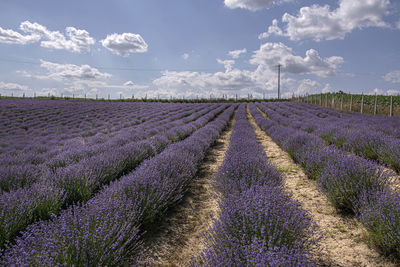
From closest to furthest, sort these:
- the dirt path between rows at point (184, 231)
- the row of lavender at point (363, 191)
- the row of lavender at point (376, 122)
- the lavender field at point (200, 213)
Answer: the lavender field at point (200, 213) < the row of lavender at point (363, 191) < the dirt path between rows at point (184, 231) < the row of lavender at point (376, 122)

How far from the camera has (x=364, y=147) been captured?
489 centimetres

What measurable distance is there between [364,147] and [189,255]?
15.7 ft

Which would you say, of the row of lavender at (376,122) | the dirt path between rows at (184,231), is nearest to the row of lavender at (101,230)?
the dirt path between rows at (184,231)

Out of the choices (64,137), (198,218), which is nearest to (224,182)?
(198,218)

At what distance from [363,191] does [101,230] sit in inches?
104

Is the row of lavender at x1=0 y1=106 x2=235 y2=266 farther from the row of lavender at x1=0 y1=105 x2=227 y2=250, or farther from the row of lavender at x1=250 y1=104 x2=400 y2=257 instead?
the row of lavender at x1=250 y1=104 x2=400 y2=257

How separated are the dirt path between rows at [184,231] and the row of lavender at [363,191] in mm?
1362

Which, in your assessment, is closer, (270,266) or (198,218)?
(270,266)

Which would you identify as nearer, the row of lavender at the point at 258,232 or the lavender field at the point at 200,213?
the row of lavender at the point at 258,232

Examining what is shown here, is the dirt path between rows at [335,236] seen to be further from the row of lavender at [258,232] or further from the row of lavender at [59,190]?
→ the row of lavender at [59,190]

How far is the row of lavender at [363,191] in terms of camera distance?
5.87 ft

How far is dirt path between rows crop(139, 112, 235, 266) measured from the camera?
195 centimetres

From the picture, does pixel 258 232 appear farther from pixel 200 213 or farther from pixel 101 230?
pixel 200 213

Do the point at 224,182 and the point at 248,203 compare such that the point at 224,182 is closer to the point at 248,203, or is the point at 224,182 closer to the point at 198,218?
the point at 198,218
